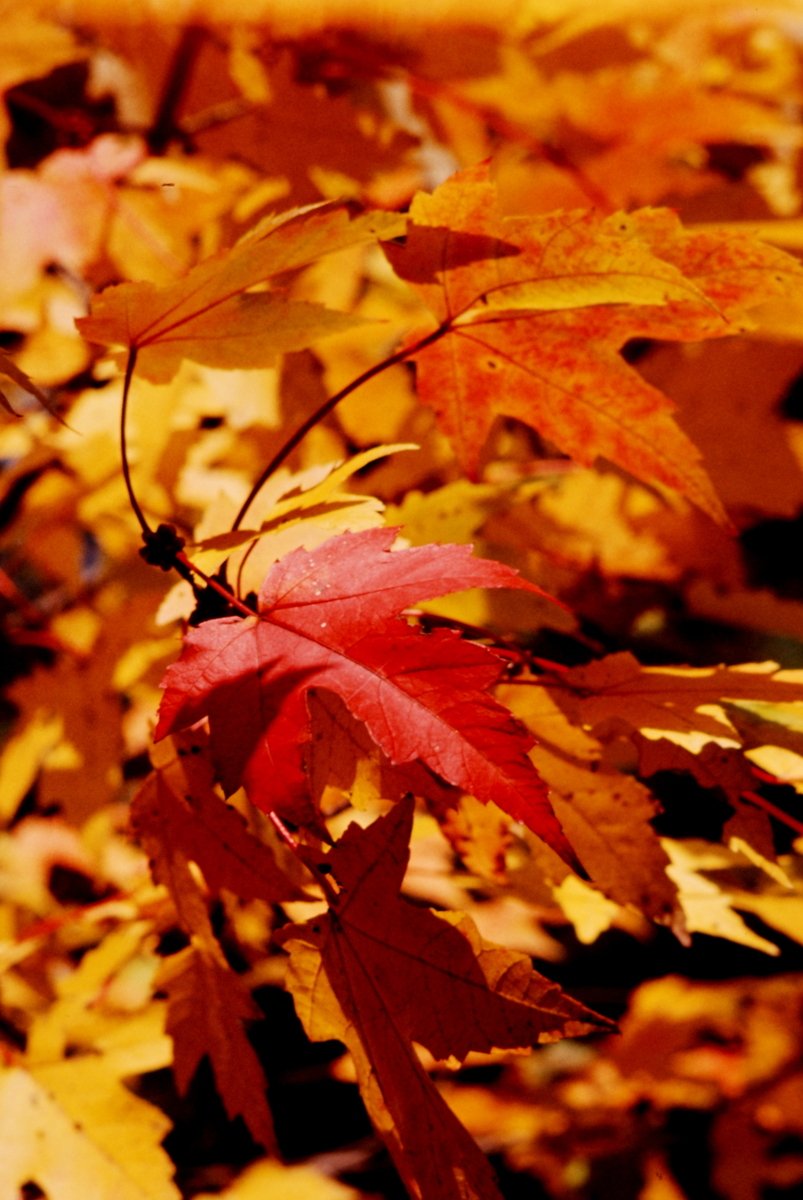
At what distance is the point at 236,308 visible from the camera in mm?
602

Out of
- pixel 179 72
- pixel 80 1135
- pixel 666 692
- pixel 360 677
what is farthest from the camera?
pixel 179 72

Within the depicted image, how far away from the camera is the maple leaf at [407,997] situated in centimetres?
49

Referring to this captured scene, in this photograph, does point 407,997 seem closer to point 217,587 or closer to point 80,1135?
point 217,587

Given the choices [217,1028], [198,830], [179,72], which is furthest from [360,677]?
[179,72]

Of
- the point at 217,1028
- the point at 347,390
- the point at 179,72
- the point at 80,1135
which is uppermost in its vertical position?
the point at 179,72

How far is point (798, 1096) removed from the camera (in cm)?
161

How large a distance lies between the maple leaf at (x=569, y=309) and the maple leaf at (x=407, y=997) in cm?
31

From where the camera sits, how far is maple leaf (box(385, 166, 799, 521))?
57 cm

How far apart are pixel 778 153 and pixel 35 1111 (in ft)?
5.82

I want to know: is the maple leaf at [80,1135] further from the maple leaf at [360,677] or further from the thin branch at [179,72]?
the thin branch at [179,72]

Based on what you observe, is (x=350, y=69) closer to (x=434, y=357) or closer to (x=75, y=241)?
(x=75, y=241)

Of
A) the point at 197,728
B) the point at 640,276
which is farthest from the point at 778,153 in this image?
the point at 197,728

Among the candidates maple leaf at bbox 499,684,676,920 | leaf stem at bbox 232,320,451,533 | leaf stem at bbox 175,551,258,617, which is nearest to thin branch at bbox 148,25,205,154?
leaf stem at bbox 232,320,451,533

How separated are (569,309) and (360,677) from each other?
12.3 inches
